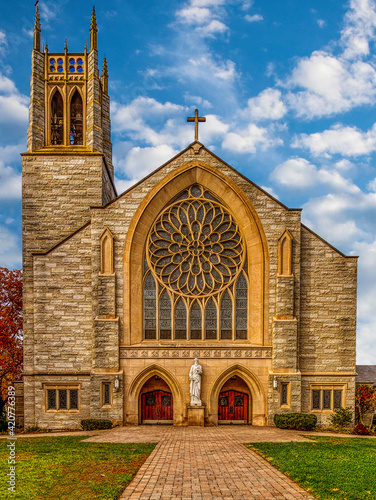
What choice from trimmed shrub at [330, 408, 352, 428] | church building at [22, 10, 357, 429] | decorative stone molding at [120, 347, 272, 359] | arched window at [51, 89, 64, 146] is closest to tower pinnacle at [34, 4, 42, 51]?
arched window at [51, 89, 64, 146]

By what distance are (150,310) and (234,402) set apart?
19.7 ft

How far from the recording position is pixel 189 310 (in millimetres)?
21516

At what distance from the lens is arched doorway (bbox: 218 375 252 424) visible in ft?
69.7

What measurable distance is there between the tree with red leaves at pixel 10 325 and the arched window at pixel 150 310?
1014cm

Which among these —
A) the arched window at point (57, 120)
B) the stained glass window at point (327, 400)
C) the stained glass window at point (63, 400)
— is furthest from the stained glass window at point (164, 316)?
the arched window at point (57, 120)

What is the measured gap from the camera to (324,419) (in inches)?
824

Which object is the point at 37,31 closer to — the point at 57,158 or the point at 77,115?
the point at 77,115

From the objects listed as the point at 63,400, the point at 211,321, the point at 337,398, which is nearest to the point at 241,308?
the point at 211,321

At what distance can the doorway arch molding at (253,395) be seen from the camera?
2072 centimetres

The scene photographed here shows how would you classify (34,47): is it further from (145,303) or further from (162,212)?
(145,303)

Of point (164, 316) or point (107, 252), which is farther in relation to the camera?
point (164, 316)

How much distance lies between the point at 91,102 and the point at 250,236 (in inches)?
455

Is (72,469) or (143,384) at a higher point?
(72,469)

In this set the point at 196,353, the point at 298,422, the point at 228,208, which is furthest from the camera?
the point at 228,208
